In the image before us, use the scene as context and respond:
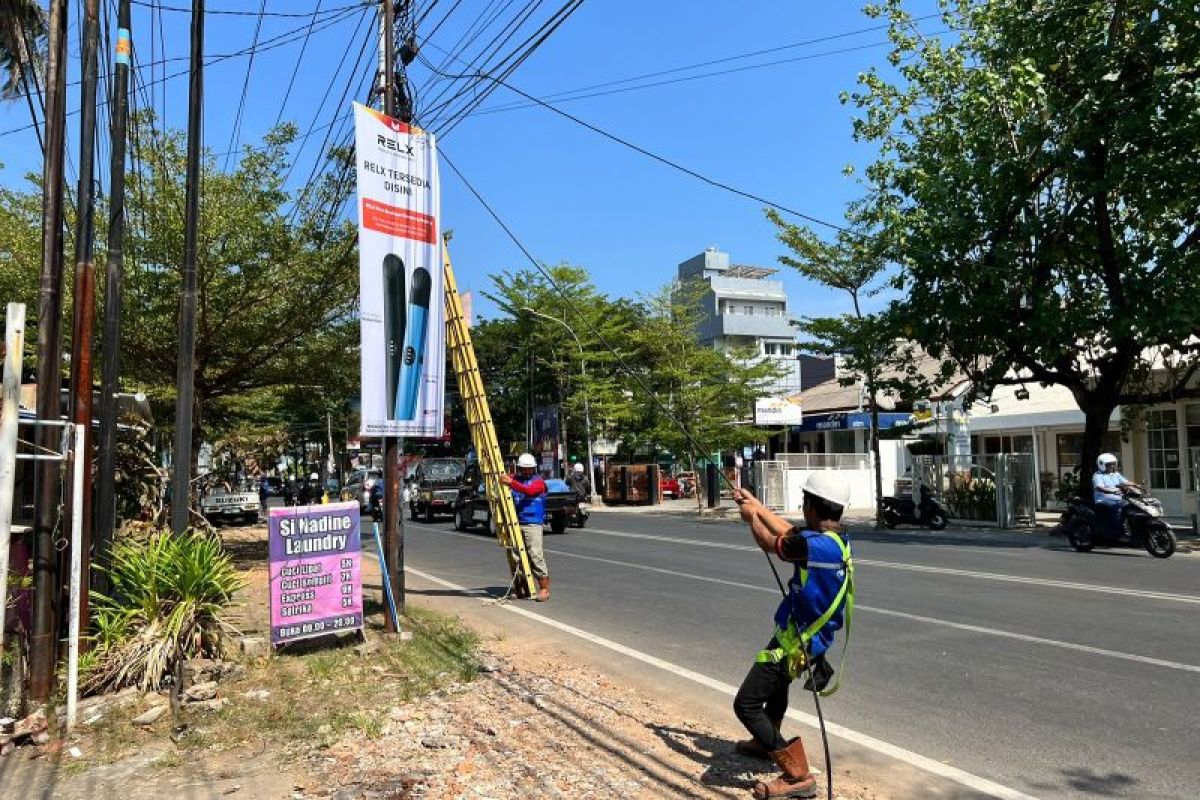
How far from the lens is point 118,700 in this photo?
6.35 metres

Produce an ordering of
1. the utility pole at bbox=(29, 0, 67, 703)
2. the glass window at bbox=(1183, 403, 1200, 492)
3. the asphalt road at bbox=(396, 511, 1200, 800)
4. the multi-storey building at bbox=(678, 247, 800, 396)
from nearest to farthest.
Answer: the asphalt road at bbox=(396, 511, 1200, 800) → the utility pole at bbox=(29, 0, 67, 703) → the glass window at bbox=(1183, 403, 1200, 492) → the multi-storey building at bbox=(678, 247, 800, 396)

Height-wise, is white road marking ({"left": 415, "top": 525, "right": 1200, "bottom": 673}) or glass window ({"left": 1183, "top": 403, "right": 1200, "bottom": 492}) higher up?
glass window ({"left": 1183, "top": 403, "right": 1200, "bottom": 492})

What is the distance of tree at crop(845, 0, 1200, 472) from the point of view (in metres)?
16.2

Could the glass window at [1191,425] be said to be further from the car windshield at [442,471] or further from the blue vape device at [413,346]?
the blue vape device at [413,346]

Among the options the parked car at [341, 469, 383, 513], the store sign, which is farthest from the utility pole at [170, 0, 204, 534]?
the store sign

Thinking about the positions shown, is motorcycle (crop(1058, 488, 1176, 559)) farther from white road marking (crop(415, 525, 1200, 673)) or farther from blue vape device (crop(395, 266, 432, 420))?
blue vape device (crop(395, 266, 432, 420))

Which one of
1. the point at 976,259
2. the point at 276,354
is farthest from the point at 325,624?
the point at 976,259

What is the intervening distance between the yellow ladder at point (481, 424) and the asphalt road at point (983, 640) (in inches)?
39.5

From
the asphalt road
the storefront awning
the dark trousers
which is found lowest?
the asphalt road

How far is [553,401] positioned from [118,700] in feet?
121

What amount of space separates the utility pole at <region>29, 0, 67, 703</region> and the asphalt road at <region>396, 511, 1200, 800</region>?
479cm

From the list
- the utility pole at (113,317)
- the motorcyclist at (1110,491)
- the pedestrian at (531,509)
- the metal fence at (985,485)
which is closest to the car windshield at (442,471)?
the metal fence at (985,485)

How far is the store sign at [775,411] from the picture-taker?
32.3m

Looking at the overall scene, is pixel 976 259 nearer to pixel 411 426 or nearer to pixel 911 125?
pixel 911 125
